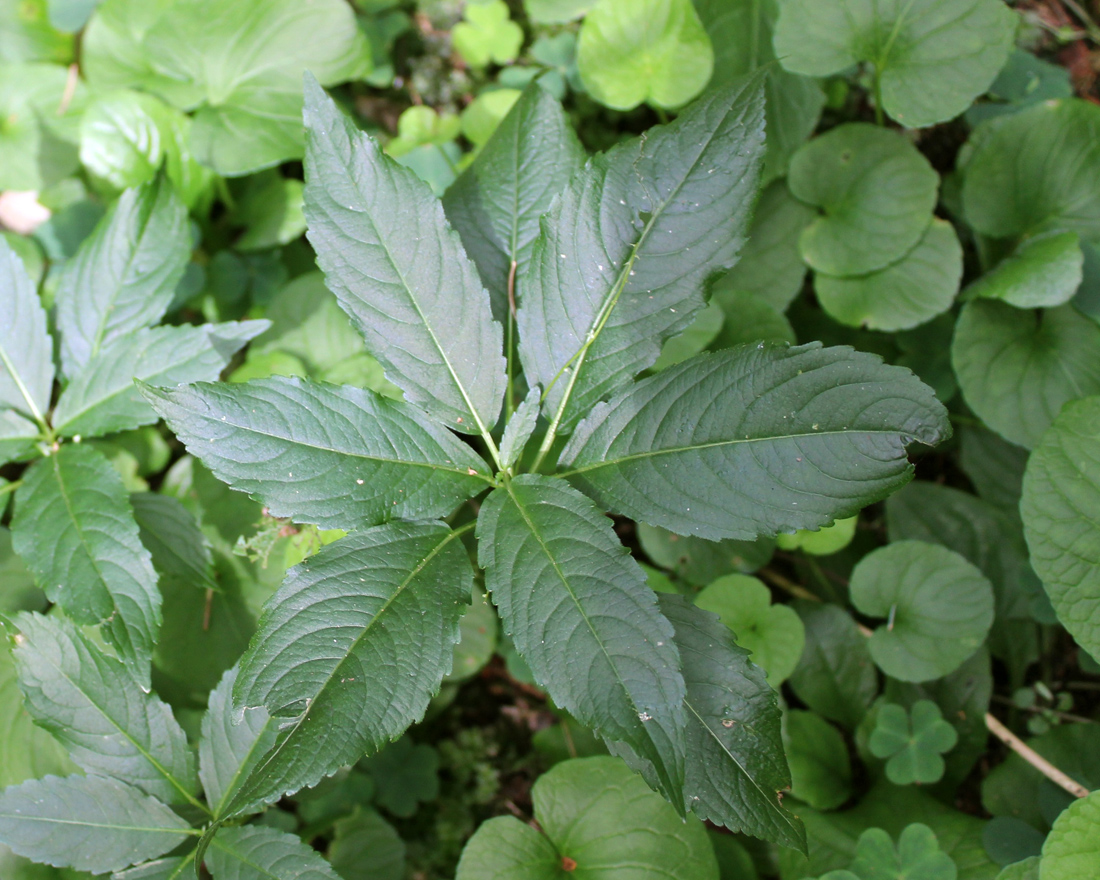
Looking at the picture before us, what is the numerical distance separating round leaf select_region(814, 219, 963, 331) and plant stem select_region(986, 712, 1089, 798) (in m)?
1.16

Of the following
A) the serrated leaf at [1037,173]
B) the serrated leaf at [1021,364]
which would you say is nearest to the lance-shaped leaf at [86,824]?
the serrated leaf at [1021,364]

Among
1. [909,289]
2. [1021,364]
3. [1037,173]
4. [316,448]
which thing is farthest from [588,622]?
[1037,173]

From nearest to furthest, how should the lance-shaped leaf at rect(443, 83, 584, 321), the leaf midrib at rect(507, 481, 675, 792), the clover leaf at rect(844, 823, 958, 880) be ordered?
the leaf midrib at rect(507, 481, 675, 792) < the lance-shaped leaf at rect(443, 83, 584, 321) < the clover leaf at rect(844, 823, 958, 880)

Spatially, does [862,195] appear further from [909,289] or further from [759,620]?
[759,620]

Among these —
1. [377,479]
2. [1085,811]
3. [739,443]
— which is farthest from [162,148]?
[1085,811]

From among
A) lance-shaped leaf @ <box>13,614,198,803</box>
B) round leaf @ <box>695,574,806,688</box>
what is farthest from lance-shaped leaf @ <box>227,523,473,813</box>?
round leaf @ <box>695,574,806,688</box>

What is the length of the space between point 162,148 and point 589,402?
192 centimetres

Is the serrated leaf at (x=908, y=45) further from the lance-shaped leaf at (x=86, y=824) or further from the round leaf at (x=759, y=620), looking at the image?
the lance-shaped leaf at (x=86, y=824)

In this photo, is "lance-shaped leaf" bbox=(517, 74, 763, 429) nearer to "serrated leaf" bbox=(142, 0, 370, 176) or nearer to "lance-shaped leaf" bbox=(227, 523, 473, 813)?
"lance-shaped leaf" bbox=(227, 523, 473, 813)

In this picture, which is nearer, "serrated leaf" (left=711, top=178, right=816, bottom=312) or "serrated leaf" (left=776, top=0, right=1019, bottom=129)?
"serrated leaf" (left=776, top=0, right=1019, bottom=129)

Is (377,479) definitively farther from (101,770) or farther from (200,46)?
(200,46)

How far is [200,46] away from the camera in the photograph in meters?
2.38

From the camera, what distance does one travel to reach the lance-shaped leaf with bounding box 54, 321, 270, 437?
66.5 inches

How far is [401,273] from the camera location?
1.37 meters
